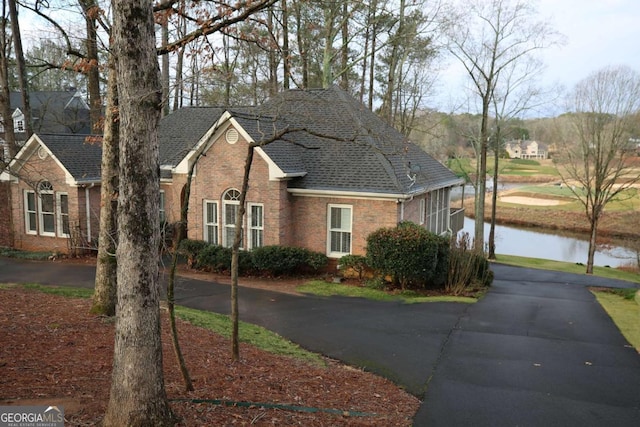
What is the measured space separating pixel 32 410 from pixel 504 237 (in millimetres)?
42404

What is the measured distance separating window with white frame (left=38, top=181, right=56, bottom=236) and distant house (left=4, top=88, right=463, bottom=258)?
41 millimetres

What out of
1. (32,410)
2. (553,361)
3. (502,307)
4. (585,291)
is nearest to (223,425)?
(32,410)

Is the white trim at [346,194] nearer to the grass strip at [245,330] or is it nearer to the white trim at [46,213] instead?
the grass strip at [245,330]

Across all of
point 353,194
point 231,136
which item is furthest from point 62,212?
point 353,194

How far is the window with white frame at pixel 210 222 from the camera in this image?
1917 cm

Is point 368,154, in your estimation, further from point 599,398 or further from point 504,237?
point 504,237

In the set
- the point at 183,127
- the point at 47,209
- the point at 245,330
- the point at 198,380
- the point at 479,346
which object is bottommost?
the point at 479,346

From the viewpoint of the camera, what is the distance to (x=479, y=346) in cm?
1072

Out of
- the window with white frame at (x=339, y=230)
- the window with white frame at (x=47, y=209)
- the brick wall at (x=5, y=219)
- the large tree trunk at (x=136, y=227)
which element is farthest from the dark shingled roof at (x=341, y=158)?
the brick wall at (x=5, y=219)

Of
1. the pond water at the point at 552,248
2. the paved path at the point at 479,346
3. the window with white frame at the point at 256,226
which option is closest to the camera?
the paved path at the point at 479,346

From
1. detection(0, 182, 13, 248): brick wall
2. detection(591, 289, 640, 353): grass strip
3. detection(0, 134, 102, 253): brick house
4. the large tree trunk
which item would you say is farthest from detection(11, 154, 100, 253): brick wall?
detection(591, 289, 640, 353): grass strip

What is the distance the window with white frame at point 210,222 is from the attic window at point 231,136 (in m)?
2.53

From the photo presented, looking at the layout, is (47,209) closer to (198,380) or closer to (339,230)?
(339,230)

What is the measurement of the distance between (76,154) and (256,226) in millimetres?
8512
